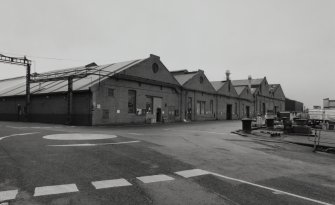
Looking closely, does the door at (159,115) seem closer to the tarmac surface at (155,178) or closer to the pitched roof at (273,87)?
→ the tarmac surface at (155,178)

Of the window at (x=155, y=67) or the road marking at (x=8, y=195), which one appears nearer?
the road marking at (x=8, y=195)

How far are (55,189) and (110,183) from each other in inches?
46.1

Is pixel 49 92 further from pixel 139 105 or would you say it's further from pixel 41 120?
pixel 139 105

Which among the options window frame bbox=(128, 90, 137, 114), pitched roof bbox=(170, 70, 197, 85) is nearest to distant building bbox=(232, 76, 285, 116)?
pitched roof bbox=(170, 70, 197, 85)

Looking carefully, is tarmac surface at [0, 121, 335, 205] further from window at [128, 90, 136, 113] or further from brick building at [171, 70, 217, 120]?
brick building at [171, 70, 217, 120]

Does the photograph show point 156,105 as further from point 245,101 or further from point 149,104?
point 245,101

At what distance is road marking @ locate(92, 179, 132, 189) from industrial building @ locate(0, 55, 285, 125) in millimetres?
20558

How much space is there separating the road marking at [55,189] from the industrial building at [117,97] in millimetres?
20783

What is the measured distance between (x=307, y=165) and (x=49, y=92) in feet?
94.1

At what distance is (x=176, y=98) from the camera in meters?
38.1

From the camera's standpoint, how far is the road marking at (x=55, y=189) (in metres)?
5.35

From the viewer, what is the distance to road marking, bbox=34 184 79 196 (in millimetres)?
5352

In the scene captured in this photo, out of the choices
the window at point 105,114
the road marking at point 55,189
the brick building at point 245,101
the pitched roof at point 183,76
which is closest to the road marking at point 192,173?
the road marking at point 55,189

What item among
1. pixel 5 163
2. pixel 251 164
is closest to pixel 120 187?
pixel 5 163
